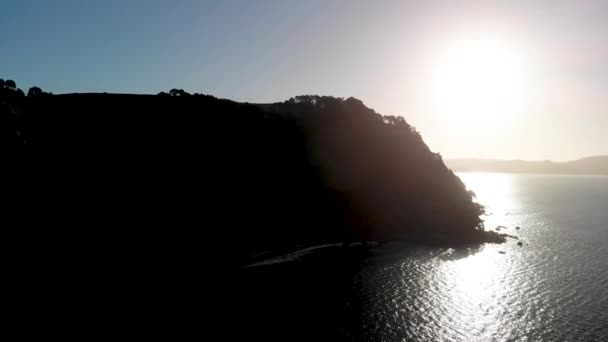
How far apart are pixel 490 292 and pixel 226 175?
69.4 metres

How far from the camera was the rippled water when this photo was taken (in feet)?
175

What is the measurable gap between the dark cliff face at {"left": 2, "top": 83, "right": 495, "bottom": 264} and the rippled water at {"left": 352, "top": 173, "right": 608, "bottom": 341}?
20.3m

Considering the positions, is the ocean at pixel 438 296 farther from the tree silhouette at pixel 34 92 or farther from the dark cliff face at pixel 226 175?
the tree silhouette at pixel 34 92

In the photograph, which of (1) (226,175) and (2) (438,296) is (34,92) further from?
Answer: (2) (438,296)

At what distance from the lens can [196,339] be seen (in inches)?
1961

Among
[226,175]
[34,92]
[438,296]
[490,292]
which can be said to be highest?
[34,92]

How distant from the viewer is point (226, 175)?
98.2 m

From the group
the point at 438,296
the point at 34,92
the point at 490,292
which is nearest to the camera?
the point at 438,296

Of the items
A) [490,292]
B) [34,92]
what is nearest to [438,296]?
[490,292]

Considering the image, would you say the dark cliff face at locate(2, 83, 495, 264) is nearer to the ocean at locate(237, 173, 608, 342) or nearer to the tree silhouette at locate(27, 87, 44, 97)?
the tree silhouette at locate(27, 87, 44, 97)

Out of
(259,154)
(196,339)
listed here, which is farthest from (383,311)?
(259,154)

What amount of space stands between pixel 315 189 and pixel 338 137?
25.6 m

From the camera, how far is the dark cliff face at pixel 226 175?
265ft

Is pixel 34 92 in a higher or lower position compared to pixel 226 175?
higher
